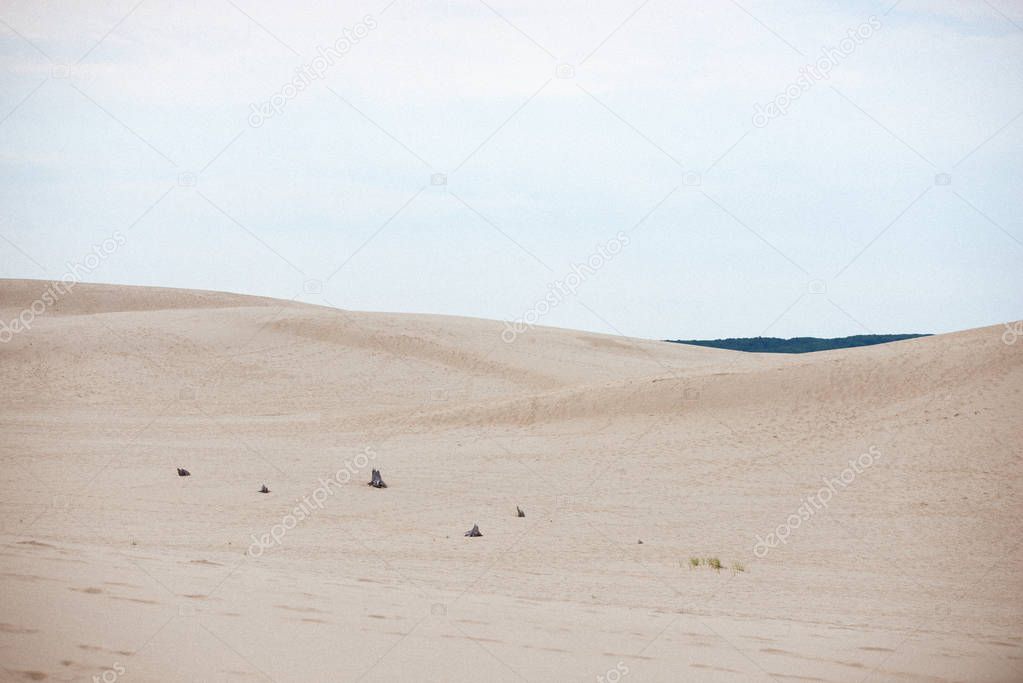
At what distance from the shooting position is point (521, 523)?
11.6m

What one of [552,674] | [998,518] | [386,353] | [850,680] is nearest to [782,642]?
[850,680]

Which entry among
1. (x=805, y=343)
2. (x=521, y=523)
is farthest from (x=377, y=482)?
(x=805, y=343)

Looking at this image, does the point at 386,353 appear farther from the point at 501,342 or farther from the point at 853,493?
the point at 853,493

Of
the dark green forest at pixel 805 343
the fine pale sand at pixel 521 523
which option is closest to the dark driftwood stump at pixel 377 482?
the fine pale sand at pixel 521 523

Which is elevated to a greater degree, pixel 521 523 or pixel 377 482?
pixel 377 482

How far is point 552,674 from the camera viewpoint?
518 centimetres

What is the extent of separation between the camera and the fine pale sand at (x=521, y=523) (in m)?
5.51

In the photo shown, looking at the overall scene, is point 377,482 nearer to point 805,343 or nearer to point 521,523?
point 521,523

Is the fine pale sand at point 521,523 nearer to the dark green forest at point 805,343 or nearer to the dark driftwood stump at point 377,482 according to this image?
the dark driftwood stump at point 377,482

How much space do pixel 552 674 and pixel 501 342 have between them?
97.0 feet

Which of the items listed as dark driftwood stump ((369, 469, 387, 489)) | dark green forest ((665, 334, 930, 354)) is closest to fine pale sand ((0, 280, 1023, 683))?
dark driftwood stump ((369, 469, 387, 489))

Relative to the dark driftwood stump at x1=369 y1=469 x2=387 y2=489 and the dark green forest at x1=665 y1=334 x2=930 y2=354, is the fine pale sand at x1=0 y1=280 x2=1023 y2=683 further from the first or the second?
the dark green forest at x1=665 y1=334 x2=930 y2=354

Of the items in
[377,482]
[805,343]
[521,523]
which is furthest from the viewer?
[805,343]

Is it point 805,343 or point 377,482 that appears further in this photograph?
point 805,343
